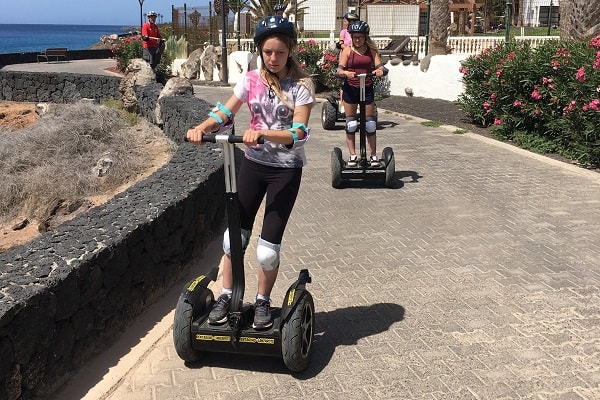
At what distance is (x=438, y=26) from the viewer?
1834 cm

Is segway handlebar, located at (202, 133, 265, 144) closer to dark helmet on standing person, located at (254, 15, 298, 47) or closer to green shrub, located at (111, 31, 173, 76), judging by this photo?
dark helmet on standing person, located at (254, 15, 298, 47)

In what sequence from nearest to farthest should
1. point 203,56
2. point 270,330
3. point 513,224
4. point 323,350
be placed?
1. point 270,330
2. point 323,350
3. point 513,224
4. point 203,56

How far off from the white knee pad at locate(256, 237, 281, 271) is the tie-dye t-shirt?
463 mm

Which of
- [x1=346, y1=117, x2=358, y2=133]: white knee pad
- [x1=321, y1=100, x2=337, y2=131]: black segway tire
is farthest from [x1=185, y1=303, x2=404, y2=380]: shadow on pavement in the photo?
[x1=321, y1=100, x2=337, y2=131]: black segway tire

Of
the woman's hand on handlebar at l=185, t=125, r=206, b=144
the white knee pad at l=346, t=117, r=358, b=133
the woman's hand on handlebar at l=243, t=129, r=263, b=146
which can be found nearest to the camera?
the woman's hand on handlebar at l=243, t=129, r=263, b=146

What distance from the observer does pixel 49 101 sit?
61.8ft

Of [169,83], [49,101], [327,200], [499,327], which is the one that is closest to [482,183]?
[327,200]

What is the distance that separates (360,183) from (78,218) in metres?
4.20

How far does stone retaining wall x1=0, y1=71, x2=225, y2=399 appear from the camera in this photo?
3.15m

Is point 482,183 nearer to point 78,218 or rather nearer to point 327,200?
point 327,200

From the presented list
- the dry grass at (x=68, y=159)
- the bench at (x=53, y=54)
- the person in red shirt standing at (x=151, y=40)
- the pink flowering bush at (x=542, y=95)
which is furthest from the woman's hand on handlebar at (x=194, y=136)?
the bench at (x=53, y=54)

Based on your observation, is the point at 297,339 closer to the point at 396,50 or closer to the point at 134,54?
the point at 396,50

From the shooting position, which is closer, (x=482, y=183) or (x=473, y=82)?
(x=482, y=183)

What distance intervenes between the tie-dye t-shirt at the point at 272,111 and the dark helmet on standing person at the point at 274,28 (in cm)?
26
